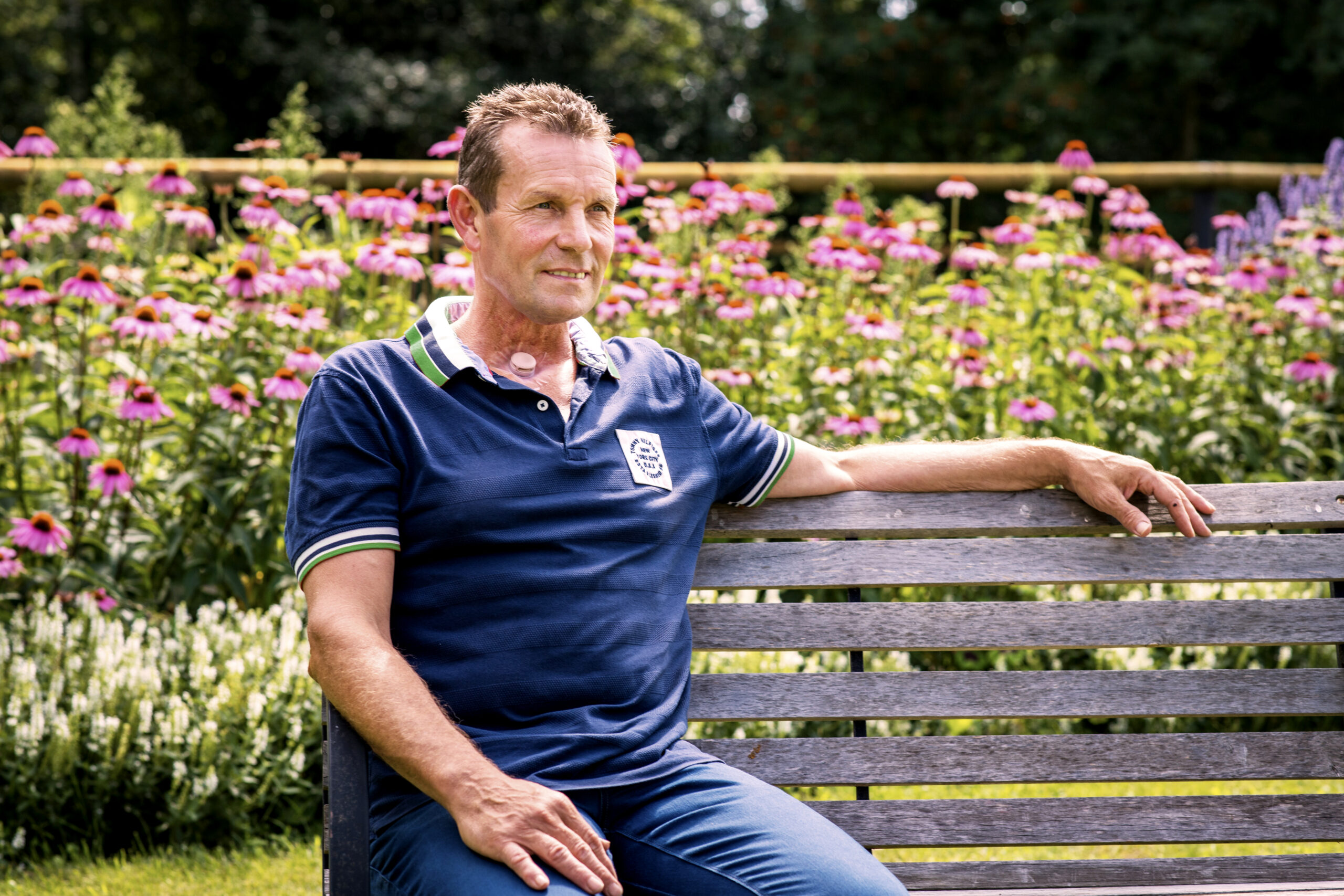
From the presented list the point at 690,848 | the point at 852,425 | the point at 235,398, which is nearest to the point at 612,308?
the point at 852,425

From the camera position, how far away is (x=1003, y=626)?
2.33 metres

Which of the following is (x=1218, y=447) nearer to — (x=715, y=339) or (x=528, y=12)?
(x=715, y=339)

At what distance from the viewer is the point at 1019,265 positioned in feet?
13.8

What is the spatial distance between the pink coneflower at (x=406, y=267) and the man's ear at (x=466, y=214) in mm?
1478

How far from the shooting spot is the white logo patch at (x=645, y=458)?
2.13 m

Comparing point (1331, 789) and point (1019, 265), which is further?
point (1019, 265)

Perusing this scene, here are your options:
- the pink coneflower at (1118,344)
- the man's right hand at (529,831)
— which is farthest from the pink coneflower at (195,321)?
the pink coneflower at (1118,344)

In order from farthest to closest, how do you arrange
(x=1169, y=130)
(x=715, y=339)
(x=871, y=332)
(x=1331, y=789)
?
(x=1169, y=130) → (x=715, y=339) → (x=871, y=332) → (x=1331, y=789)

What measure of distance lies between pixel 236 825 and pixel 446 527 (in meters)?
1.50

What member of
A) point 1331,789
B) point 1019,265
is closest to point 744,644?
point 1331,789

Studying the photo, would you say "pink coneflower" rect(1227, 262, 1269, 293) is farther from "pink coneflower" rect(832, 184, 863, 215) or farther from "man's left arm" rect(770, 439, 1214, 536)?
"man's left arm" rect(770, 439, 1214, 536)

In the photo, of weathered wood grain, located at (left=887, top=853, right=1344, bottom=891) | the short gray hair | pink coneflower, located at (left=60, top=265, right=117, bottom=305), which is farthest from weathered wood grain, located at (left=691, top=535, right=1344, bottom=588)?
pink coneflower, located at (left=60, top=265, right=117, bottom=305)

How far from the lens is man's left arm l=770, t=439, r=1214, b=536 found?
7.53ft

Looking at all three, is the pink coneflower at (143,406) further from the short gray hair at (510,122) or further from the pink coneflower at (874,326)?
the pink coneflower at (874,326)
